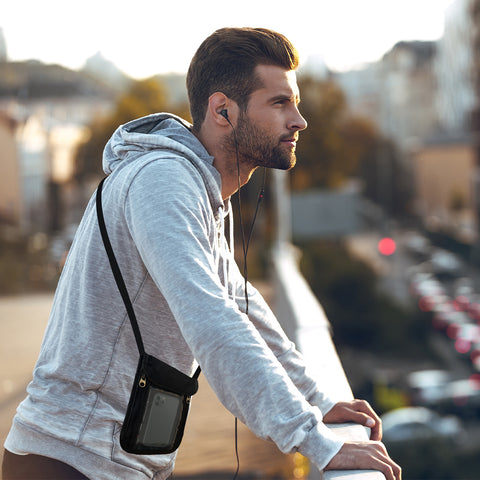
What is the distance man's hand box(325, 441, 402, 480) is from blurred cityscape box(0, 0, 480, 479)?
781 inches

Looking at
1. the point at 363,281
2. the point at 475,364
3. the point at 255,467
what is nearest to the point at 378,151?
the point at 363,281

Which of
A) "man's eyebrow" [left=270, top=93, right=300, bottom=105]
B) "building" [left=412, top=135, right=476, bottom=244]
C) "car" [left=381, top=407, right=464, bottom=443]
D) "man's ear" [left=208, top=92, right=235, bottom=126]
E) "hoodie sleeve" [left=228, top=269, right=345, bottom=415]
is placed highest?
"man's eyebrow" [left=270, top=93, right=300, bottom=105]

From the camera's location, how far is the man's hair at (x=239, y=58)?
2.14m

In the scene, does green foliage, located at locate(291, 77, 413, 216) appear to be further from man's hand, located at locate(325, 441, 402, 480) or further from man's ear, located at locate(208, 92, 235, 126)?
man's hand, located at locate(325, 441, 402, 480)

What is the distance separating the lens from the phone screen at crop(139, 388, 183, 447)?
6.29 ft

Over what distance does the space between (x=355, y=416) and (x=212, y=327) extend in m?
0.92

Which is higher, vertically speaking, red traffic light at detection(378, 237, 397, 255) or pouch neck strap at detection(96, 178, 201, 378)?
pouch neck strap at detection(96, 178, 201, 378)

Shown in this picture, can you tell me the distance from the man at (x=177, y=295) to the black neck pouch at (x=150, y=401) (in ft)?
0.10

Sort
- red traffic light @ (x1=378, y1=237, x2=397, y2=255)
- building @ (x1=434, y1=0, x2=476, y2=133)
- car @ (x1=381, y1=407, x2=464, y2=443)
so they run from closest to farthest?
car @ (x1=381, y1=407, x2=464, y2=443), red traffic light @ (x1=378, y1=237, x2=397, y2=255), building @ (x1=434, y1=0, x2=476, y2=133)

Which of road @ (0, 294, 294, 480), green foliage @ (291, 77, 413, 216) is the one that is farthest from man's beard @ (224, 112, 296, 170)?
green foliage @ (291, 77, 413, 216)

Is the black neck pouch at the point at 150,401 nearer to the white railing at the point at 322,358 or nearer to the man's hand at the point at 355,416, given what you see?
the white railing at the point at 322,358


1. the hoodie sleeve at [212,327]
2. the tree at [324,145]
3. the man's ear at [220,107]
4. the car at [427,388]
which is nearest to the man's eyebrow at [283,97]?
the man's ear at [220,107]

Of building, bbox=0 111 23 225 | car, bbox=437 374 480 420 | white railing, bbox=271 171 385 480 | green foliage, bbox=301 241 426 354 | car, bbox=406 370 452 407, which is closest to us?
white railing, bbox=271 171 385 480

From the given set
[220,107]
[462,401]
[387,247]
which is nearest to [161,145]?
[220,107]
